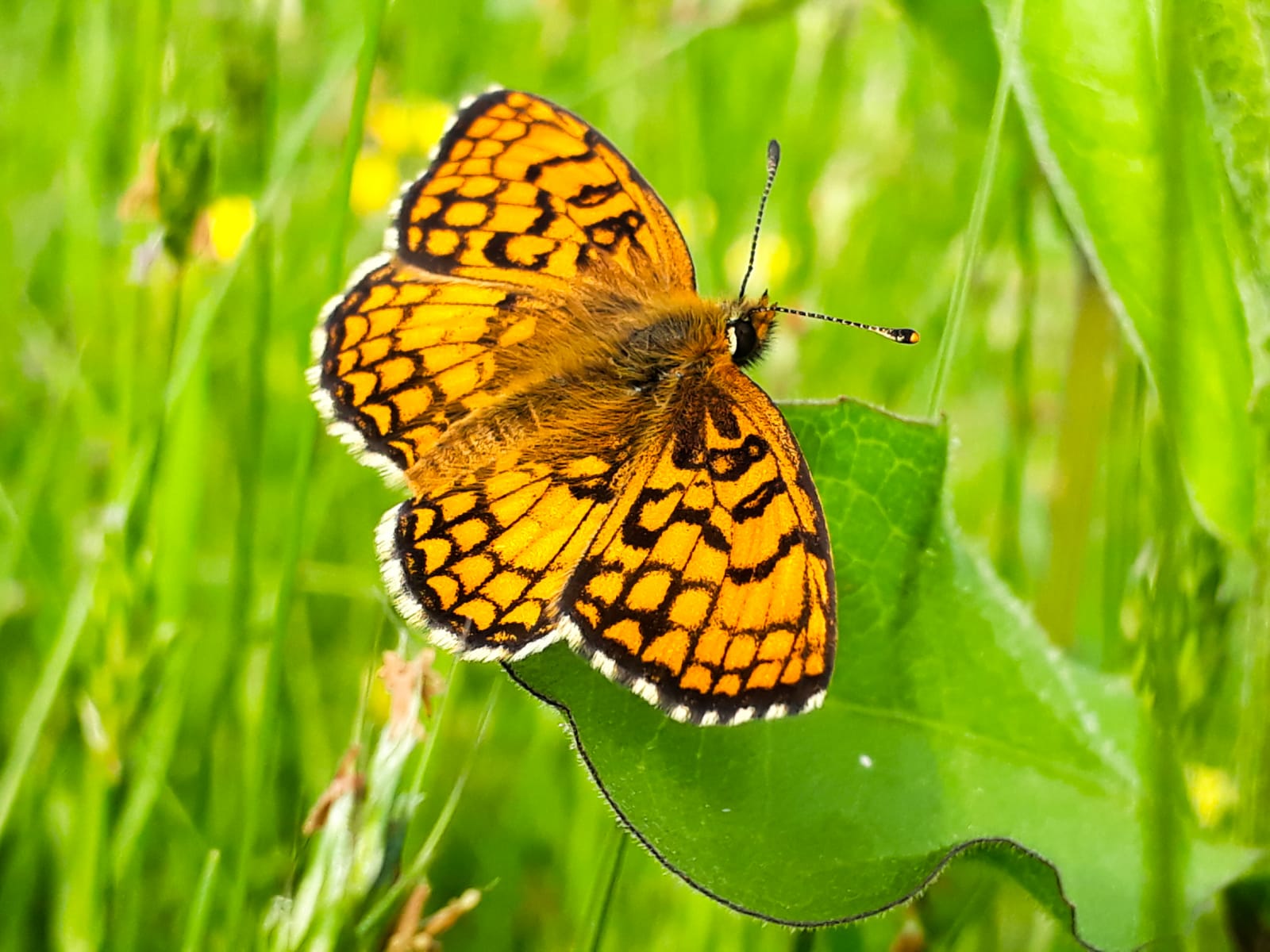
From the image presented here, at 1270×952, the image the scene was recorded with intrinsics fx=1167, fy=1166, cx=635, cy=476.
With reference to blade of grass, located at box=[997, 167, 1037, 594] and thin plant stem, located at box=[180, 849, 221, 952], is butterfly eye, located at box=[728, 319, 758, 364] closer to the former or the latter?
blade of grass, located at box=[997, 167, 1037, 594]

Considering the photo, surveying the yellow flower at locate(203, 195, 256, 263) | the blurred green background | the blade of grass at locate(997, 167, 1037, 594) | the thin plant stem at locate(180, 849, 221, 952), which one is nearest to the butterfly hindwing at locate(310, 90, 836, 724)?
the blurred green background

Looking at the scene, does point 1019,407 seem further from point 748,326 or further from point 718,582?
point 718,582

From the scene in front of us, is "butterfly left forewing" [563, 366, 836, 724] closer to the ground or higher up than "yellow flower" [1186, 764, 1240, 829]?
higher up

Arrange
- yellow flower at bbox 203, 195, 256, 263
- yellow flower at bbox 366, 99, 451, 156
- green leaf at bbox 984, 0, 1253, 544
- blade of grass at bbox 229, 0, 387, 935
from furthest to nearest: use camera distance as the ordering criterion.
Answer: yellow flower at bbox 366, 99, 451, 156
yellow flower at bbox 203, 195, 256, 263
blade of grass at bbox 229, 0, 387, 935
green leaf at bbox 984, 0, 1253, 544

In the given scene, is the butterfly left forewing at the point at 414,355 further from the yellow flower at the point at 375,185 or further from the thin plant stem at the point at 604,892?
the yellow flower at the point at 375,185

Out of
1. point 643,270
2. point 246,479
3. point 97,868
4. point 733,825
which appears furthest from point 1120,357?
→ point 97,868

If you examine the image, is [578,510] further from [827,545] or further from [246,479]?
[246,479]
